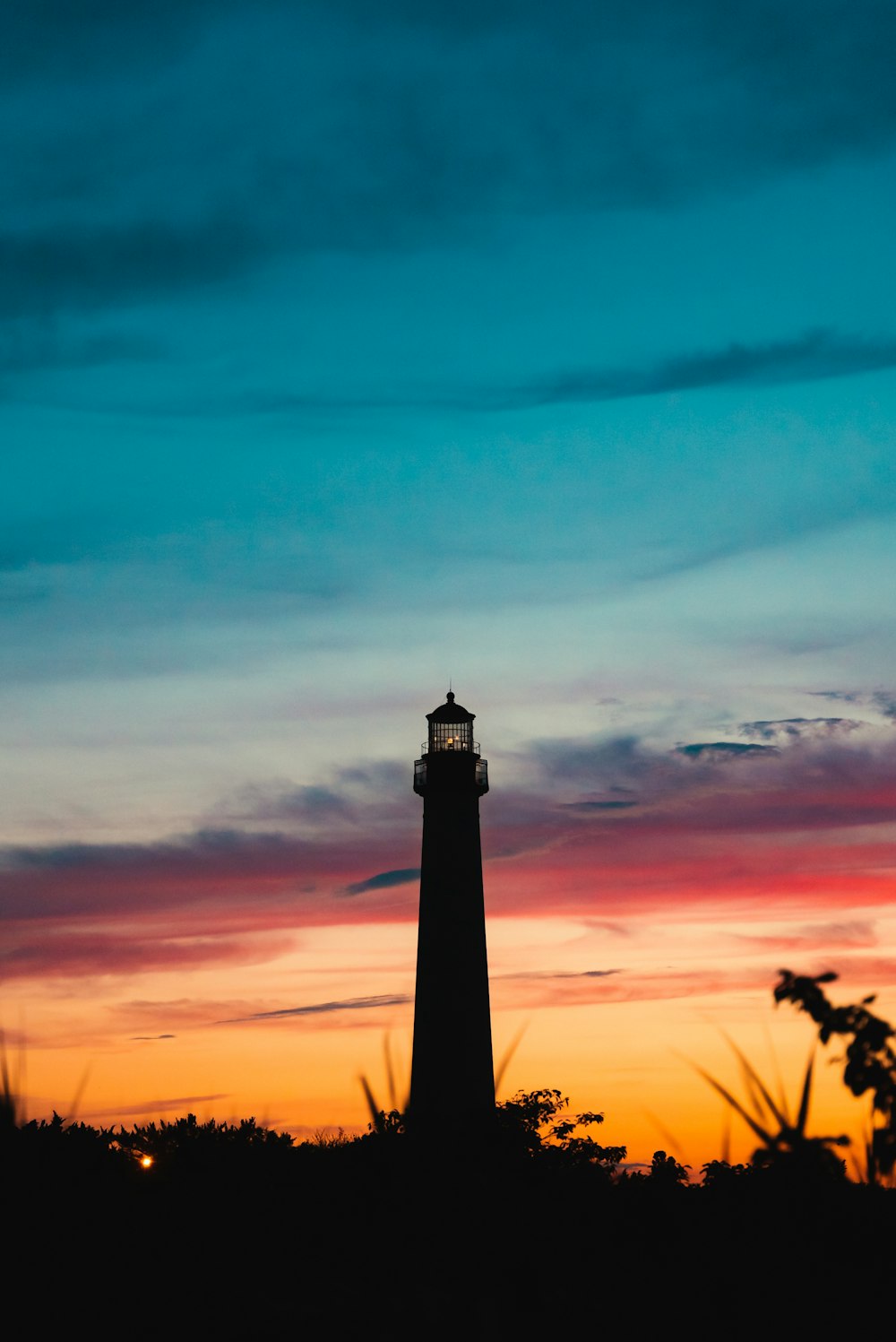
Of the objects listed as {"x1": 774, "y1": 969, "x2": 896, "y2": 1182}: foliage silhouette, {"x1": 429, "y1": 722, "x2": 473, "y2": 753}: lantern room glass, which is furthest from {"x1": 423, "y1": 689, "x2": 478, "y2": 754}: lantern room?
{"x1": 774, "y1": 969, "x2": 896, "y2": 1182}: foliage silhouette

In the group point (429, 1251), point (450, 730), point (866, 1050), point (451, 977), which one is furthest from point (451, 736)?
point (866, 1050)

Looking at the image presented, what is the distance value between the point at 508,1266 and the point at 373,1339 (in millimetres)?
4203

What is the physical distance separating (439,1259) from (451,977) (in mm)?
21148

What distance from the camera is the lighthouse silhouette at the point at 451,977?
4631 cm

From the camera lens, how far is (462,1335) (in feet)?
69.2

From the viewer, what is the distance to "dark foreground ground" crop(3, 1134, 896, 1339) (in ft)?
70.1

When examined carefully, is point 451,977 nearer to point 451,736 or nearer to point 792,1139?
point 451,736

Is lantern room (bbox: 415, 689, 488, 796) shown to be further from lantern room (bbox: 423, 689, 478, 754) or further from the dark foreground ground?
the dark foreground ground

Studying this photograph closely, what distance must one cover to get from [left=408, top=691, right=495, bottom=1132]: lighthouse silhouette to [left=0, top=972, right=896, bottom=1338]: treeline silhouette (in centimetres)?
1100

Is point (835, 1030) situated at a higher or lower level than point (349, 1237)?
higher

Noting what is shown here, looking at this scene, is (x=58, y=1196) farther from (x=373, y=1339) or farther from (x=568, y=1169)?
(x=568, y=1169)

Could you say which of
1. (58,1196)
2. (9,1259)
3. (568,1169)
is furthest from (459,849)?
(9,1259)

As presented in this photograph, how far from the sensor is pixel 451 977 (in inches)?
1839

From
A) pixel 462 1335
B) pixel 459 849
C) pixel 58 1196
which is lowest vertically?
pixel 462 1335
